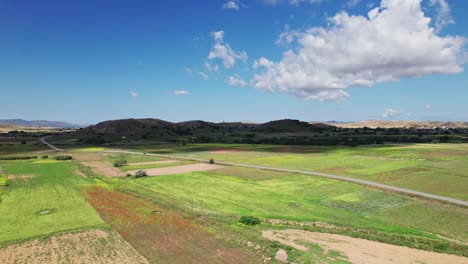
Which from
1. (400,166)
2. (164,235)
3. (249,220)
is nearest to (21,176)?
(164,235)

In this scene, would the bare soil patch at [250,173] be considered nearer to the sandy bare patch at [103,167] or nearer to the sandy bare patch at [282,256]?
the sandy bare patch at [103,167]

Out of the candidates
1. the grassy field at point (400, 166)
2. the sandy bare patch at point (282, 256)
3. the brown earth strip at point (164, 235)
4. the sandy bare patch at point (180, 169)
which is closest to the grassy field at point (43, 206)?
the brown earth strip at point (164, 235)

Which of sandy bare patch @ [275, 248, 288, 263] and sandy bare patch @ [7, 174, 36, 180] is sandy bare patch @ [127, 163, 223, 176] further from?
sandy bare patch @ [275, 248, 288, 263]

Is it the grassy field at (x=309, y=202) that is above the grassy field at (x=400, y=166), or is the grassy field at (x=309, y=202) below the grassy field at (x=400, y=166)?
below

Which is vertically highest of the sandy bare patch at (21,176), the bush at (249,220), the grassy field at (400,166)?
the grassy field at (400,166)

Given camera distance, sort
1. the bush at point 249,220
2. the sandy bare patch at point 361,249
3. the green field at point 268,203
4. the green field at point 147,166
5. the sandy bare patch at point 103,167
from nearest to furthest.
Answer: the sandy bare patch at point 361,249 → the green field at point 268,203 → the bush at point 249,220 → the sandy bare patch at point 103,167 → the green field at point 147,166

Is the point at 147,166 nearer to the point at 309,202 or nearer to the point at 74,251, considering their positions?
the point at 309,202

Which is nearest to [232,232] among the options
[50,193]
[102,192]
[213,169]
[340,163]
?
[102,192]
